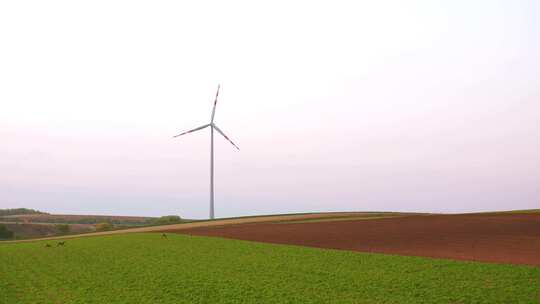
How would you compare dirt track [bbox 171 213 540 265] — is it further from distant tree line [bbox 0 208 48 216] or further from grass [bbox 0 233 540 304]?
distant tree line [bbox 0 208 48 216]

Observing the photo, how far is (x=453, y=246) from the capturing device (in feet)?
108

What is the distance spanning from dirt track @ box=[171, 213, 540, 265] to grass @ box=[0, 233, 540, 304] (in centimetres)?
340

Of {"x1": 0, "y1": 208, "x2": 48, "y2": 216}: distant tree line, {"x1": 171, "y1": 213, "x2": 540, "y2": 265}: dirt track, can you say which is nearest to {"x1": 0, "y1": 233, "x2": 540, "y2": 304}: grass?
{"x1": 171, "y1": 213, "x2": 540, "y2": 265}: dirt track

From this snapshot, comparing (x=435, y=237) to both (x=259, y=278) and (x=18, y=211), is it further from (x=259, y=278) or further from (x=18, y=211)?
(x=18, y=211)

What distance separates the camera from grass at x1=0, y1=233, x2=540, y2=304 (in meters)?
19.3

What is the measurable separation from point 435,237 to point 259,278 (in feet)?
64.2

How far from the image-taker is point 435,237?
3791 cm

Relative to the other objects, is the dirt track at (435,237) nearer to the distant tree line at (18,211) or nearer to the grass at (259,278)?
the grass at (259,278)

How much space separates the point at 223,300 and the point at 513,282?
471 inches

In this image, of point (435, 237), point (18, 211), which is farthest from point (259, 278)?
point (18, 211)

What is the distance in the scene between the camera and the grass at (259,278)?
19312 mm

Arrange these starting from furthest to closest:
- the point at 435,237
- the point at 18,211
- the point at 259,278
→ the point at 18,211 < the point at 435,237 < the point at 259,278

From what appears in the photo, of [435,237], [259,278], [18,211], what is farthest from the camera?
[18,211]

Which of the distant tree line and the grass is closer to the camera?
the grass
